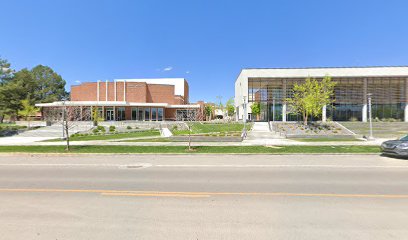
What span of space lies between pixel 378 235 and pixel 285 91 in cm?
3972

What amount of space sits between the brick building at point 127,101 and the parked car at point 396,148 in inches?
1303

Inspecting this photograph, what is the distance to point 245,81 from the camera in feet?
136

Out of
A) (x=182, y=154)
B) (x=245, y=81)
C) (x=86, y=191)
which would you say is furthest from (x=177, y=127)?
(x=86, y=191)

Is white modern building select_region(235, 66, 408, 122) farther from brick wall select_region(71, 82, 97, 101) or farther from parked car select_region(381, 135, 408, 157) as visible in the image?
brick wall select_region(71, 82, 97, 101)

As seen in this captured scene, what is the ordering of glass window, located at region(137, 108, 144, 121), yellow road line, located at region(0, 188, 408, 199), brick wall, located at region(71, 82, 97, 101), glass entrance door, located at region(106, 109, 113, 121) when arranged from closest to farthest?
yellow road line, located at region(0, 188, 408, 199), glass entrance door, located at region(106, 109, 113, 121), glass window, located at region(137, 108, 144, 121), brick wall, located at region(71, 82, 97, 101)

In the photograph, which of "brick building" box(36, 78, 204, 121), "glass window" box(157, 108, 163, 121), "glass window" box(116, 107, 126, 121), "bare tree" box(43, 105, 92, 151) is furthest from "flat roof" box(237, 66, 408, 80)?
"bare tree" box(43, 105, 92, 151)

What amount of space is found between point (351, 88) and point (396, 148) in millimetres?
36316

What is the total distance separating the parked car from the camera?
431 inches

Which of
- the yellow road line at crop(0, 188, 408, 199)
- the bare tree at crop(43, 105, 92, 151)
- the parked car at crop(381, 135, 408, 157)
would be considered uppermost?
the bare tree at crop(43, 105, 92, 151)

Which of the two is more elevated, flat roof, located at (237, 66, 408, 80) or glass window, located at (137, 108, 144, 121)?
flat roof, located at (237, 66, 408, 80)

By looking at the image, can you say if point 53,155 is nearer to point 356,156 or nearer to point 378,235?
point 378,235

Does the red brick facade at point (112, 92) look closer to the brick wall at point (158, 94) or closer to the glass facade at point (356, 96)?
the brick wall at point (158, 94)

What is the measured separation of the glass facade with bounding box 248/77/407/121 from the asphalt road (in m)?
33.9

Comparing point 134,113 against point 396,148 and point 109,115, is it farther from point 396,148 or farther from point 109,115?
point 396,148
